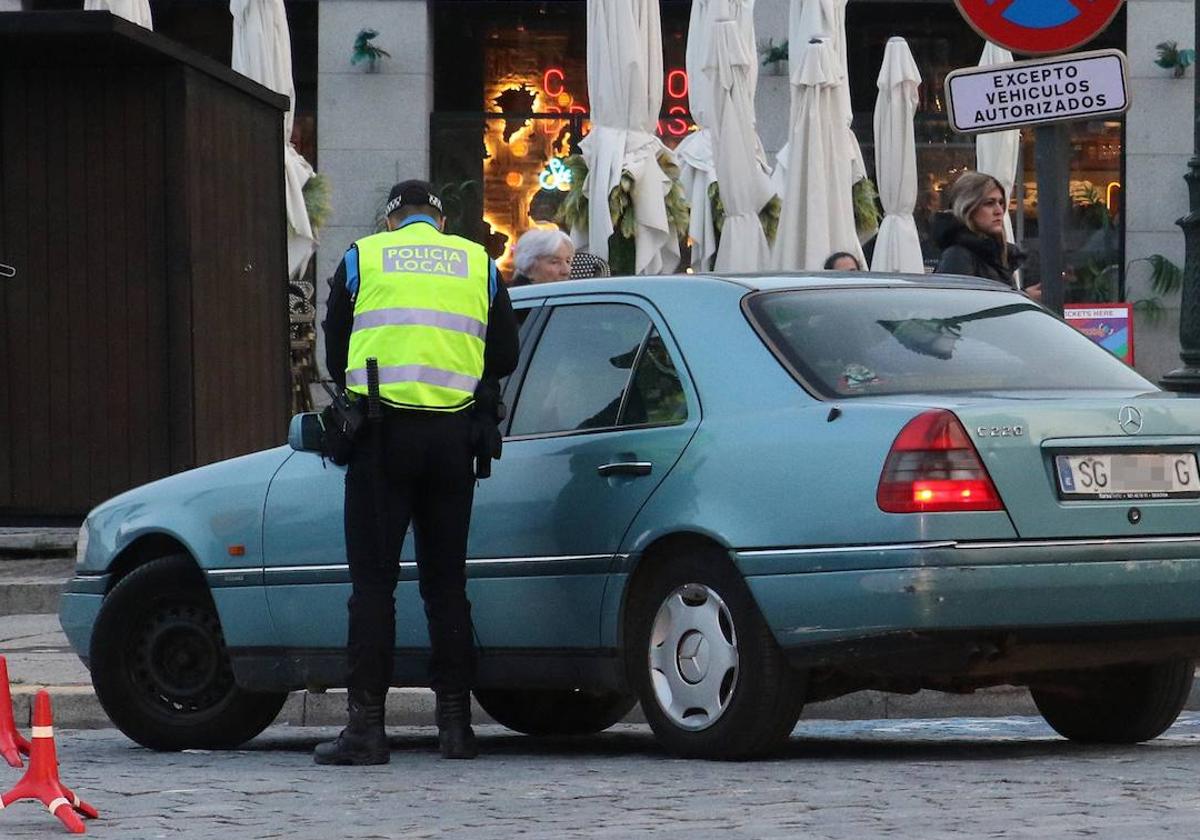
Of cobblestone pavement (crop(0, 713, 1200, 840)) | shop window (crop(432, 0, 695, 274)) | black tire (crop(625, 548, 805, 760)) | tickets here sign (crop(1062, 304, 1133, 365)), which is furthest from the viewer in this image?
shop window (crop(432, 0, 695, 274))

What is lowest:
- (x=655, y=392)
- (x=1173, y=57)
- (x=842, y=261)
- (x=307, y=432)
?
(x=307, y=432)

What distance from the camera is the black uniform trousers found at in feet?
24.9

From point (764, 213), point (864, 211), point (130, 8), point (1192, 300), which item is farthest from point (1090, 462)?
point (130, 8)

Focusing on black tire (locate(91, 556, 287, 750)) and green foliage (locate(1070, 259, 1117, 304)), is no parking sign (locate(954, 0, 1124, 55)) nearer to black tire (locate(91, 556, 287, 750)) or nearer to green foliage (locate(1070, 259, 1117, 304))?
black tire (locate(91, 556, 287, 750))

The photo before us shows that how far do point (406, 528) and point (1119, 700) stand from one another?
2248mm

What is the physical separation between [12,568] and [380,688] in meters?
6.21

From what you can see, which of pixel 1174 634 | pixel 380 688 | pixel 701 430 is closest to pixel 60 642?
pixel 380 688

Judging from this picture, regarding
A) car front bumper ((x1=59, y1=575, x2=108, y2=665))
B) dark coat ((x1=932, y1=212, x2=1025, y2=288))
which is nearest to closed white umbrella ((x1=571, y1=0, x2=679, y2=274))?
dark coat ((x1=932, y1=212, x2=1025, y2=288))

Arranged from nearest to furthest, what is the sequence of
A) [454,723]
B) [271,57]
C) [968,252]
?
[454,723]
[968,252]
[271,57]

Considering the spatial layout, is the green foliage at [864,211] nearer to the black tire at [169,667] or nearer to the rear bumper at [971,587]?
the black tire at [169,667]

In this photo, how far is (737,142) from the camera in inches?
760

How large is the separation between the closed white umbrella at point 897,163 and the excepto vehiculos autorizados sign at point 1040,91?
11324 mm

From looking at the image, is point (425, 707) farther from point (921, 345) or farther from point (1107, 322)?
point (1107, 322)

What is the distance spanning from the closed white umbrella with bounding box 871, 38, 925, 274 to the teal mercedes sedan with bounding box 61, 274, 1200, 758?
12.4 meters
